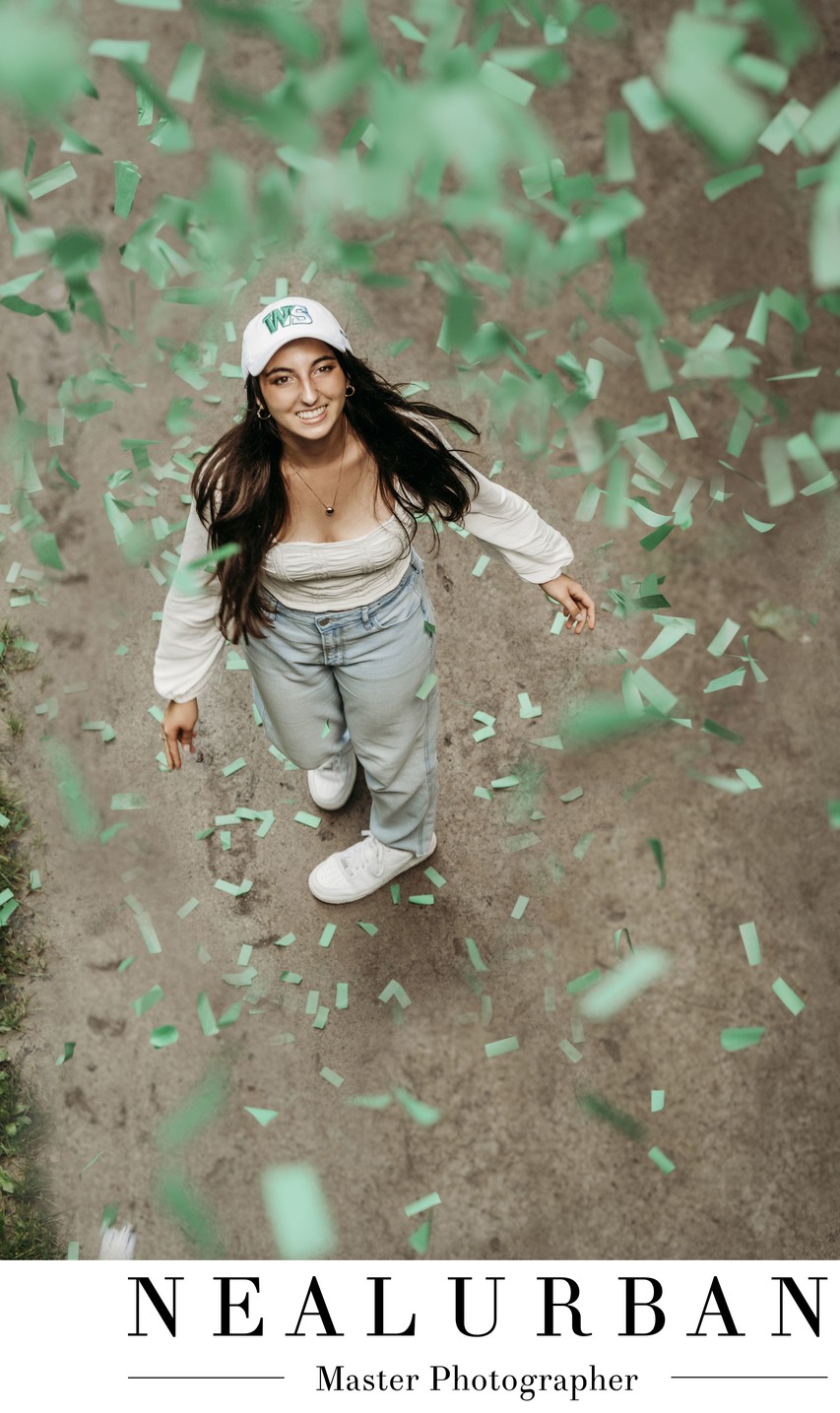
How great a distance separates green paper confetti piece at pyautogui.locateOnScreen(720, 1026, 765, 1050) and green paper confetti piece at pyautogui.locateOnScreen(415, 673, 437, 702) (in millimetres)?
984

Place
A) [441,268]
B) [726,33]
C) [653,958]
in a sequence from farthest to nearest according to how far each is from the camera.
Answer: [441,268]
[653,958]
[726,33]

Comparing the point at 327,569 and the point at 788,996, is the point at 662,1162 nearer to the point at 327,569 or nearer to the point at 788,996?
the point at 788,996

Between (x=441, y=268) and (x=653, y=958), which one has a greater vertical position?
(x=441, y=268)

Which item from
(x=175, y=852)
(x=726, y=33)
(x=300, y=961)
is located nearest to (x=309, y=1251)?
(x=300, y=961)

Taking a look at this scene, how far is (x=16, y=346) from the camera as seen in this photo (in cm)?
306

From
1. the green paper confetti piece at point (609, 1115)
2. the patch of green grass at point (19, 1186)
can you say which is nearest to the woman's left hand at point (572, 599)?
the green paper confetti piece at point (609, 1115)

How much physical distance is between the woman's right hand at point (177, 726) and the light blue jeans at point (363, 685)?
140 millimetres

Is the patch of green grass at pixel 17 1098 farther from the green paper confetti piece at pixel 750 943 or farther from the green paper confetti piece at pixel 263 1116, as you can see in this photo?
the green paper confetti piece at pixel 750 943

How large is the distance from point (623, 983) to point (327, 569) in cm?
121

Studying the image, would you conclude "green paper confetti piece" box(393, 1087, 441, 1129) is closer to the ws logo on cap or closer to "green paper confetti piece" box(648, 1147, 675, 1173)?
"green paper confetti piece" box(648, 1147, 675, 1173)

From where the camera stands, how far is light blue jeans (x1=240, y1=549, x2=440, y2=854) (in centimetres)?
194

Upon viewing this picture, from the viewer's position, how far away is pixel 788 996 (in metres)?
2.46

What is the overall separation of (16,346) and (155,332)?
1.30 ft

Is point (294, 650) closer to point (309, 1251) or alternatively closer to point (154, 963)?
point (154, 963)
